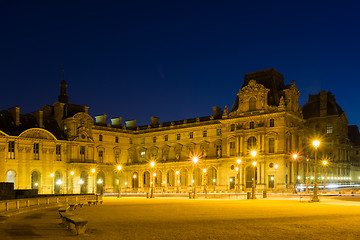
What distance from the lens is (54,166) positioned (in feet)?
256

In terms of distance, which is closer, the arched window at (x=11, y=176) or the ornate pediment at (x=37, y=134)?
the arched window at (x=11, y=176)

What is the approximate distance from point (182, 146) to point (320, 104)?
3484 cm

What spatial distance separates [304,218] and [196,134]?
225 feet

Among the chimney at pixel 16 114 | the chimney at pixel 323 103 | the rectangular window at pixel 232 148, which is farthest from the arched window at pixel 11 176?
the chimney at pixel 323 103

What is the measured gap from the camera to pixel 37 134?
75.7 meters

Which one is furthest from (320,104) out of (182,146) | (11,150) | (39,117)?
(11,150)

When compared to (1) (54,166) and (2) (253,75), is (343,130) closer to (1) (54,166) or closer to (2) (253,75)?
(2) (253,75)

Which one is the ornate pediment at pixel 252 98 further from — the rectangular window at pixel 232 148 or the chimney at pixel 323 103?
the chimney at pixel 323 103

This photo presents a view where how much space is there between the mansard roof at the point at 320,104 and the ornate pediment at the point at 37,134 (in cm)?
5895

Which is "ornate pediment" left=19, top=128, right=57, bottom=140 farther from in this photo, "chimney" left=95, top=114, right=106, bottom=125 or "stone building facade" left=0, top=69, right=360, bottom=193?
"chimney" left=95, top=114, right=106, bottom=125

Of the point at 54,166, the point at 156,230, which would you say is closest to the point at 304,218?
the point at 156,230

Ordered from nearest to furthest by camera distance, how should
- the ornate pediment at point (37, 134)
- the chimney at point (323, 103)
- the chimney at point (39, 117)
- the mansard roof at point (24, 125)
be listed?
the mansard roof at point (24, 125)
the ornate pediment at point (37, 134)
the chimney at point (39, 117)
the chimney at point (323, 103)

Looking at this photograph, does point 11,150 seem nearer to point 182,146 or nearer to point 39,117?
point 39,117

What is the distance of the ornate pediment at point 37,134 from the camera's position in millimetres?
73756
